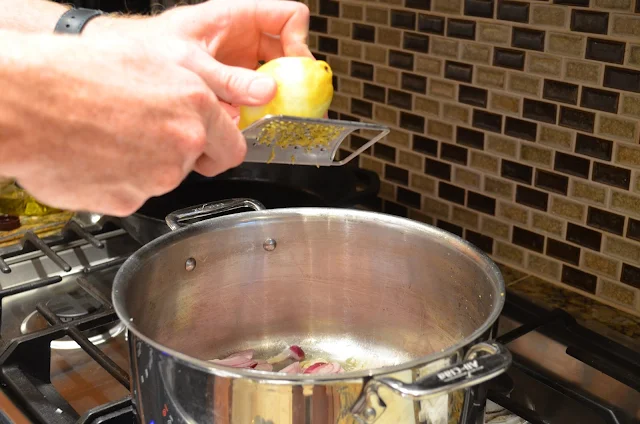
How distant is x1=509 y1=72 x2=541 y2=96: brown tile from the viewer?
1.05 metres

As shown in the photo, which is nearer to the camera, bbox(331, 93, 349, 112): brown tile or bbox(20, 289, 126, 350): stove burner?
bbox(20, 289, 126, 350): stove burner

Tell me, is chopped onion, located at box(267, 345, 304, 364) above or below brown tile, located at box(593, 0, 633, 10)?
below

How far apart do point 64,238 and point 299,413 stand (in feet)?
2.20

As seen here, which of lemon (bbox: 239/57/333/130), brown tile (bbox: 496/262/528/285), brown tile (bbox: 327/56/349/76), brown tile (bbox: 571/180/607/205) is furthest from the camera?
brown tile (bbox: 327/56/349/76)

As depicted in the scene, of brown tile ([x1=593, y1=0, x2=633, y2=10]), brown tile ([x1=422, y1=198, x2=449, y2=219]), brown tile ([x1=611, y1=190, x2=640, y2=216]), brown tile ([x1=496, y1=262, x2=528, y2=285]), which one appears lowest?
brown tile ([x1=496, y1=262, x2=528, y2=285])

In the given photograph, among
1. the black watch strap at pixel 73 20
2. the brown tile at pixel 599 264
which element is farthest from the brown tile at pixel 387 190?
the black watch strap at pixel 73 20

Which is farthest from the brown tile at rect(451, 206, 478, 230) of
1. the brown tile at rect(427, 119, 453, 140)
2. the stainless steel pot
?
the stainless steel pot

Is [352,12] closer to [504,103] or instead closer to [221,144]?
[504,103]

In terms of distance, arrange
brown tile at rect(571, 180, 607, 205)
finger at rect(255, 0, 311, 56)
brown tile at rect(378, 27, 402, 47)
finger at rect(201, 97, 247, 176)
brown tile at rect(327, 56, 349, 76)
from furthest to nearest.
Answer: brown tile at rect(327, 56, 349, 76) < brown tile at rect(378, 27, 402, 47) < brown tile at rect(571, 180, 607, 205) < finger at rect(255, 0, 311, 56) < finger at rect(201, 97, 247, 176)

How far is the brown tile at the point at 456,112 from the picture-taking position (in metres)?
1.15

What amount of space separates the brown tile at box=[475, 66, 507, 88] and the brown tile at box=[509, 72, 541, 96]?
1 centimetres

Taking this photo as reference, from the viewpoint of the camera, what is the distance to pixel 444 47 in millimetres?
1152

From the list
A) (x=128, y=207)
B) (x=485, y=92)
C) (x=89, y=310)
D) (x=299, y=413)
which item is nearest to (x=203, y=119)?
(x=128, y=207)

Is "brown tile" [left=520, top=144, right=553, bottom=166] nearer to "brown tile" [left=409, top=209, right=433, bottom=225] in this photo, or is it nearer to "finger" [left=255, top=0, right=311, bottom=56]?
"brown tile" [left=409, top=209, right=433, bottom=225]
